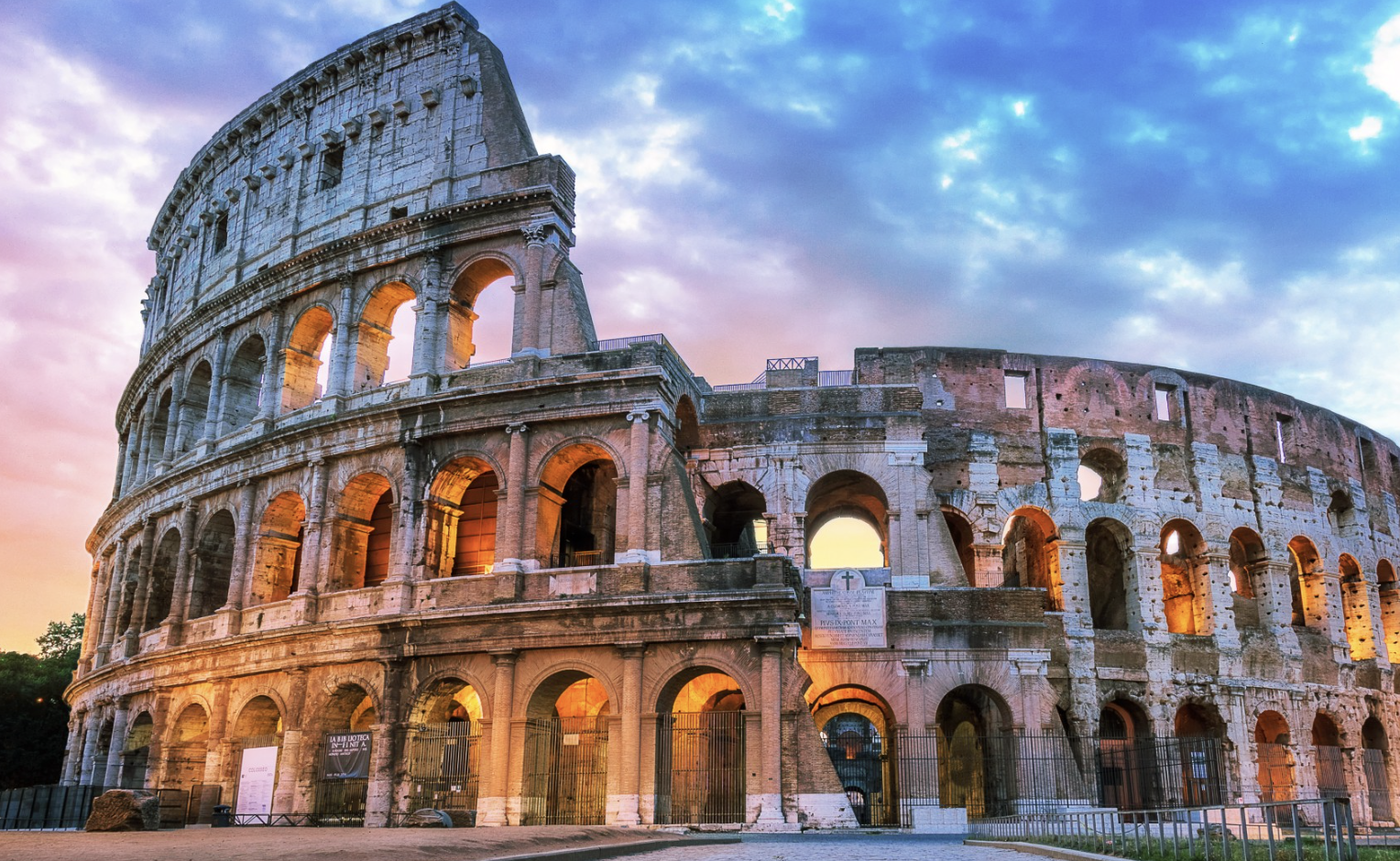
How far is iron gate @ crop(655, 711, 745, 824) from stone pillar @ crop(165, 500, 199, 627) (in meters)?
11.1

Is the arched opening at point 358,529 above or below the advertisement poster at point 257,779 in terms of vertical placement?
above

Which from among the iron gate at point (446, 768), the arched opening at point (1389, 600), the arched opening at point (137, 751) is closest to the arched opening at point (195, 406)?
the arched opening at point (137, 751)

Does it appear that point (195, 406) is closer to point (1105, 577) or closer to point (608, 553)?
point (608, 553)

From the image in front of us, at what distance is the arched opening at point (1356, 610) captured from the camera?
90.7 ft

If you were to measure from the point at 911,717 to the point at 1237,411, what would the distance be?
12029 mm

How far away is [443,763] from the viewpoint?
19.6m

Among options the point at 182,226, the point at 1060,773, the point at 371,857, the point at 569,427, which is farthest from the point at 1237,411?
the point at 182,226

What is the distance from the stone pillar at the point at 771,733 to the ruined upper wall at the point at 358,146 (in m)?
10.9

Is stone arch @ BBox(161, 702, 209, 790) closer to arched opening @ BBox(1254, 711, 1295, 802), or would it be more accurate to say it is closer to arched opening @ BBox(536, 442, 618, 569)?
arched opening @ BBox(536, 442, 618, 569)

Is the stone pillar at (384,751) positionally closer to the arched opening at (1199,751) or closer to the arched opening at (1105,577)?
the arched opening at (1199,751)

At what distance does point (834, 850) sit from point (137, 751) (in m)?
17.9

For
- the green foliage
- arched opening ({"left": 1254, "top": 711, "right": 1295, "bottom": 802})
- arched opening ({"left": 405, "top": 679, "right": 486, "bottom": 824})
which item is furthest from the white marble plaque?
the green foliage

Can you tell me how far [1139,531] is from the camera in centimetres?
2470

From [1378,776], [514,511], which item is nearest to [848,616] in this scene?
[514,511]
